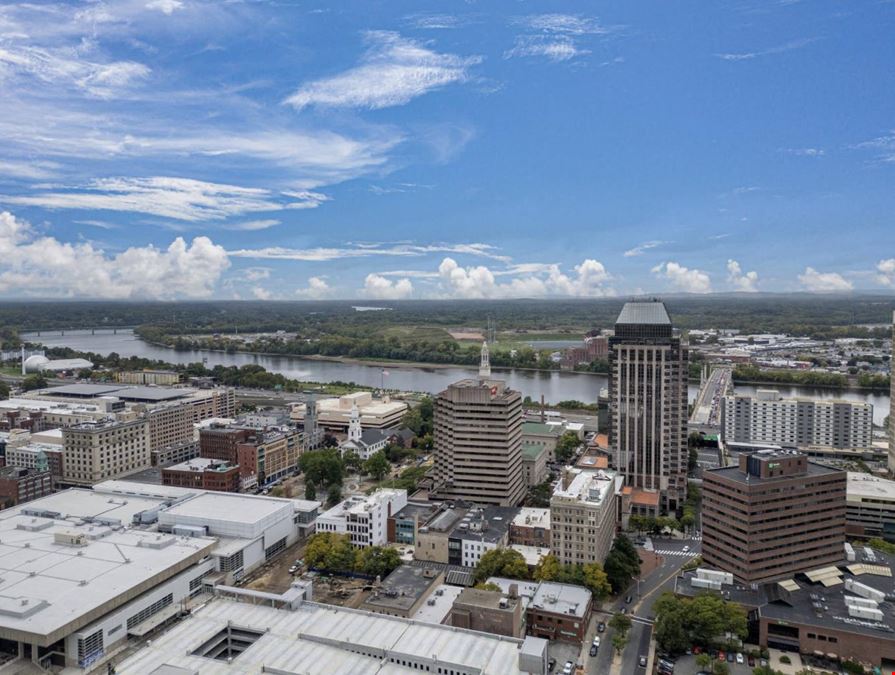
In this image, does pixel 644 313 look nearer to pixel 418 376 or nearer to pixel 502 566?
pixel 502 566

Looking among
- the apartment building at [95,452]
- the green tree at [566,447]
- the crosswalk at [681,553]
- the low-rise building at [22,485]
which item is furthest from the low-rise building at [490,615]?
the apartment building at [95,452]

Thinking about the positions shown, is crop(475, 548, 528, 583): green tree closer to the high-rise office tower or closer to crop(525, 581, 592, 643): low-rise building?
crop(525, 581, 592, 643): low-rise building

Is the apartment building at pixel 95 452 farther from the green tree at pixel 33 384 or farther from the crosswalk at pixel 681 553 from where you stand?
the green tree at pixel 33 384

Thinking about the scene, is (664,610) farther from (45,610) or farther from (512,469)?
(45,610)

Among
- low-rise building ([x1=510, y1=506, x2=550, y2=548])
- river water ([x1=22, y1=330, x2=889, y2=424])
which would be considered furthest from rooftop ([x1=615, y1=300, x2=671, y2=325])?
river water ([x1=22, y1=330, x2=889, y2=424])

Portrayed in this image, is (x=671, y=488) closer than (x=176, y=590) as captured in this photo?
No

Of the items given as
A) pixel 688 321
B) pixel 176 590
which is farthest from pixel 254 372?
pixel 688 321

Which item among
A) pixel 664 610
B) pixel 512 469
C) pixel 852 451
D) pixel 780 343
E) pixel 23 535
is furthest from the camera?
pixel 780 343
